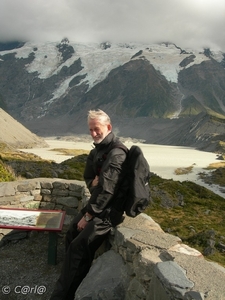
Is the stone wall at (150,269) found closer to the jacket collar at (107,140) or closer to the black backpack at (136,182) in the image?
the black backpack at (136,182)

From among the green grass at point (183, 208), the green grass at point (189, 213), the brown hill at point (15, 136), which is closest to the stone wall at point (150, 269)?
the green grass at point (183, 208)

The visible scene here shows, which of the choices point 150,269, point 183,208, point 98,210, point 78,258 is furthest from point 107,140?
point 183,208

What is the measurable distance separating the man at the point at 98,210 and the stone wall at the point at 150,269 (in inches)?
10.6

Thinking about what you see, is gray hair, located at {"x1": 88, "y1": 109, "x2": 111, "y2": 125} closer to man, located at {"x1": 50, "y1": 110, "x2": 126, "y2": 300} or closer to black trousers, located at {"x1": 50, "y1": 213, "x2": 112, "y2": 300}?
man, located at {"x1": 50, "y1": 110, "x2": 126, "y2": 300}

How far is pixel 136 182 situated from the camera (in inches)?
190

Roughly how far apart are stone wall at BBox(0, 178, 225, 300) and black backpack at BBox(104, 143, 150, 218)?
54 cm

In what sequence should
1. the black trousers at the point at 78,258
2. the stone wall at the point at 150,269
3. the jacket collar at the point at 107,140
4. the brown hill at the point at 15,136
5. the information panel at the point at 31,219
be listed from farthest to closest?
1. the brown hill at the point at 15,136
2. the information panel at the point at 31,219
3. the jacket collar at the point at 107,140
4. the black trousers at the point at 78,258
5. the stone wall at the point at 150,269

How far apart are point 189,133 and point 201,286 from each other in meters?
161

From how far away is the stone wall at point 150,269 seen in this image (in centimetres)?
343

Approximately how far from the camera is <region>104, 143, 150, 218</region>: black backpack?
15.9ft

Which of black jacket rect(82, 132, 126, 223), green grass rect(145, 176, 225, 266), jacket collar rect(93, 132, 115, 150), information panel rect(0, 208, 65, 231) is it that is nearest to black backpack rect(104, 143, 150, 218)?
black jacket rect(82, 132, 126, 223)

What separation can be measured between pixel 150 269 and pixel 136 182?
132cm

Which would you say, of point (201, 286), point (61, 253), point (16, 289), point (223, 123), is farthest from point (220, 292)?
point (223, 123)

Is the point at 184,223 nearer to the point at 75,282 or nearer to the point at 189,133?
the point at 75,282
